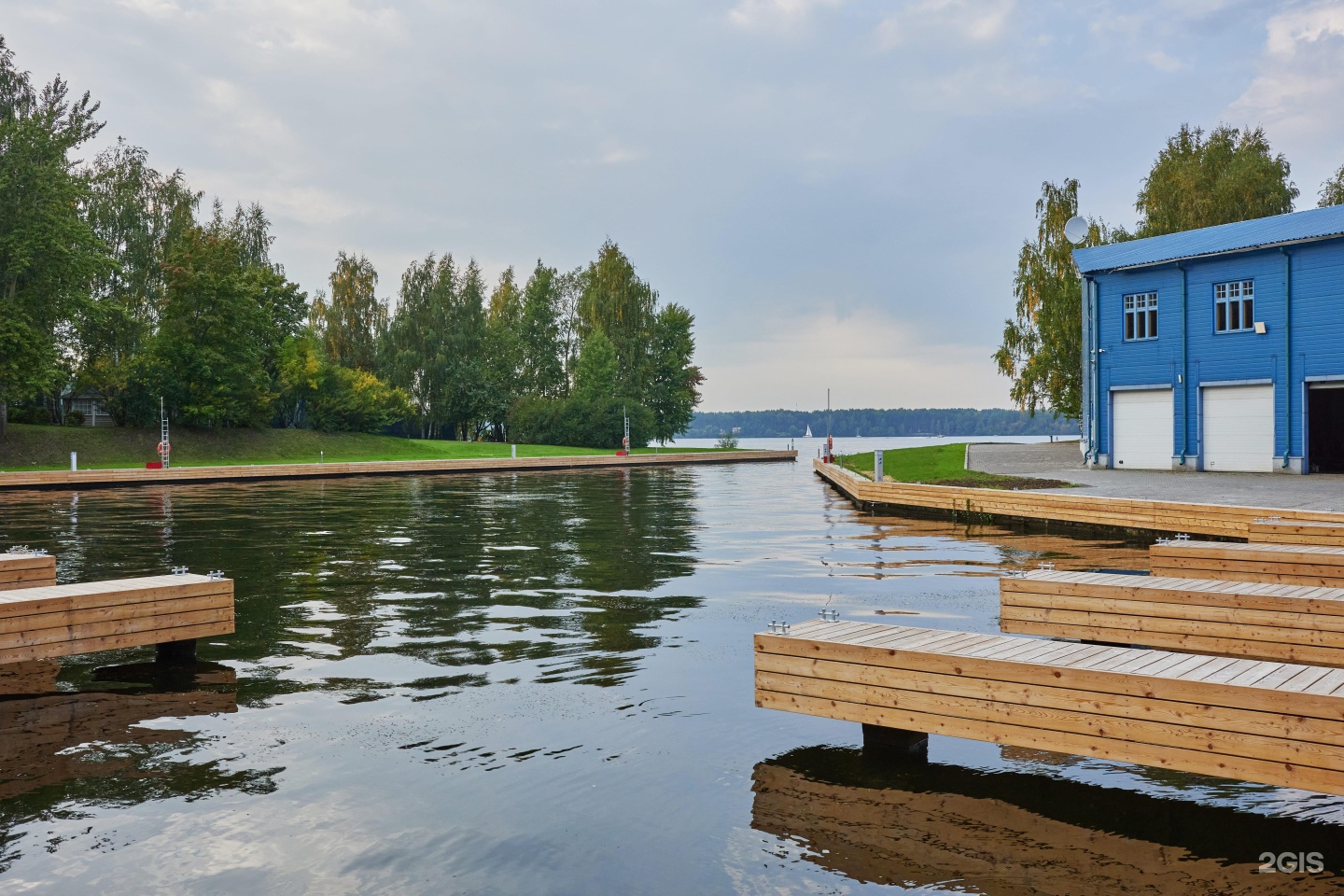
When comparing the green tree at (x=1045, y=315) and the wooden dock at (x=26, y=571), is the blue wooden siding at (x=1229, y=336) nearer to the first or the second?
the green tree at (x=1045, y=315)

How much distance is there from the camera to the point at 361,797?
655cm

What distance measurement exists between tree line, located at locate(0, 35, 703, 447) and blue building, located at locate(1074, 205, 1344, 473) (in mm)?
47083

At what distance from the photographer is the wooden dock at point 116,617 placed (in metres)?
8.97

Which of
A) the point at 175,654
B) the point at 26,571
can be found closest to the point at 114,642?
the point at 175,654

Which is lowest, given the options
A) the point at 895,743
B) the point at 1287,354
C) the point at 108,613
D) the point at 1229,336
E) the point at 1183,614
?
the point at 895,743

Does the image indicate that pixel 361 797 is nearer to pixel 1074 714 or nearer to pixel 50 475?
pixel 1074 714

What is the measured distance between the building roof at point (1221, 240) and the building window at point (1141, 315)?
4.02ft

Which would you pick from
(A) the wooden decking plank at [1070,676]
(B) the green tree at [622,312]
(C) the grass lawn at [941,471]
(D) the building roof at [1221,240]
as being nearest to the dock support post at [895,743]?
(A) the wooden decking plank at [1070,676]

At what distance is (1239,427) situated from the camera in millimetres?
33469

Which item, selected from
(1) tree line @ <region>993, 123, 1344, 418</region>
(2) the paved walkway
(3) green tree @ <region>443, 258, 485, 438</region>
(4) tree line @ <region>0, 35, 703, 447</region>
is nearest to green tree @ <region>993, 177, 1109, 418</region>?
(1) tree line @ <region>993, 123, 1344, 418</region>

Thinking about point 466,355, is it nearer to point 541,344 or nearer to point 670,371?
point 541,344

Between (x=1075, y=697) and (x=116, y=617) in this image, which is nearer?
(x=1075, y=697)

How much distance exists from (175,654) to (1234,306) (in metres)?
33.0

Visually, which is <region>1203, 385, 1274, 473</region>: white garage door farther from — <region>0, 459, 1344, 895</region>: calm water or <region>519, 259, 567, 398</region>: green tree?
<region>519, 259, 567, 398</region>: green tree
